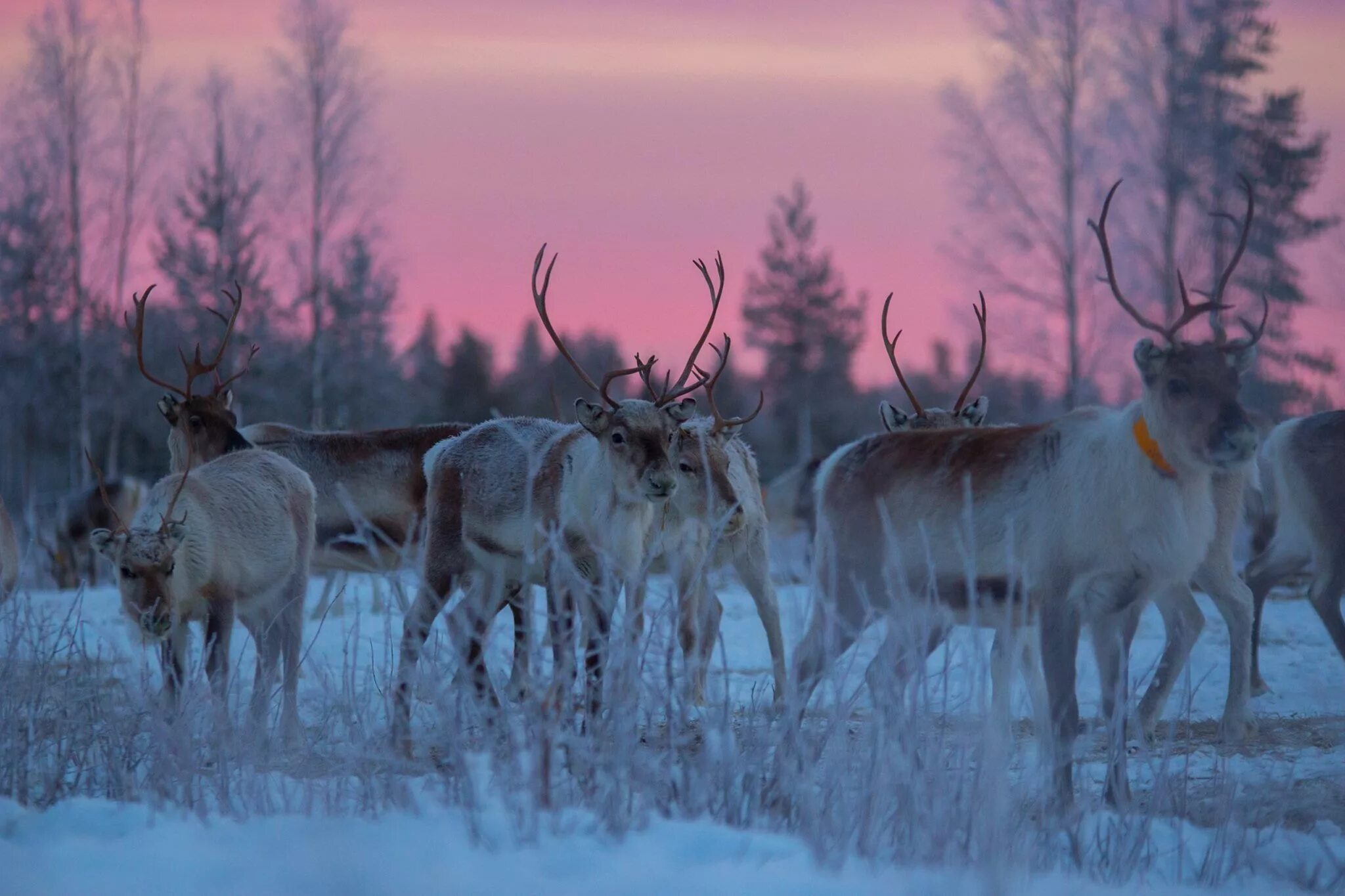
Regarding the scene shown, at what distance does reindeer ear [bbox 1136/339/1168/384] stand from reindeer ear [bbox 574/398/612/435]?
2423mm

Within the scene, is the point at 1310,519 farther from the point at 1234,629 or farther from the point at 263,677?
the point at 263,677

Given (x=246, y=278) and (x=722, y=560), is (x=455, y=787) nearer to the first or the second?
(x=722, y=560)

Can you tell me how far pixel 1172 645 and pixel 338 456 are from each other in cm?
615

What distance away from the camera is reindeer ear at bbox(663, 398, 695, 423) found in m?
6.77

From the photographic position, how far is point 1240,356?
5.71 m

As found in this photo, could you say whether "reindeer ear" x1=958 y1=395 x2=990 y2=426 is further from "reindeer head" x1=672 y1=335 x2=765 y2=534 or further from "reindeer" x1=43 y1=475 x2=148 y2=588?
"reindeer" x1=43 y1=475 x2=148 y2=588

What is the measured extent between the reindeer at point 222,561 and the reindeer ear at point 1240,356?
4.31 m

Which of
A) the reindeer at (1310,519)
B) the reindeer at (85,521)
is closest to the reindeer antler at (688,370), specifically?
the reindeer at (1310,519)

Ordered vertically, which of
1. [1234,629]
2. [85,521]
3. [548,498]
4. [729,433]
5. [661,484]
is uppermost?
[729,433]

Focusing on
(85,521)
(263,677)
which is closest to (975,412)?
(263,677)

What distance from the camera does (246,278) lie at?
971 inches

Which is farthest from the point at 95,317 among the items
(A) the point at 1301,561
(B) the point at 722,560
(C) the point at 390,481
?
A: (A) the point at 1301,561

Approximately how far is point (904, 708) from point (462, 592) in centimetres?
348

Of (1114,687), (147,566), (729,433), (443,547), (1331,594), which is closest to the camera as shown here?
(1114,687)
